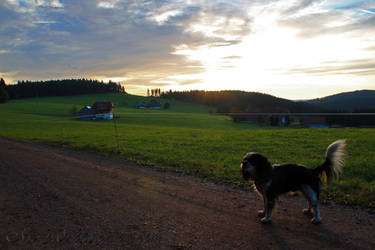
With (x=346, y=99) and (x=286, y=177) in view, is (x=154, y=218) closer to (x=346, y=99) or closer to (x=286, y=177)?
(x=286, y=177)

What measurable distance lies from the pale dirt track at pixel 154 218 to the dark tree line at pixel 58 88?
5254 inches

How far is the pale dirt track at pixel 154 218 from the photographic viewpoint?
4.17 m

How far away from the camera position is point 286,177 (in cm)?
502

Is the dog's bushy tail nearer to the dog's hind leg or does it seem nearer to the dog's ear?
the dog's hind leg

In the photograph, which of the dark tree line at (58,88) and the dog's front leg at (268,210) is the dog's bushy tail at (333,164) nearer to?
the dog's front leg at (268,210)

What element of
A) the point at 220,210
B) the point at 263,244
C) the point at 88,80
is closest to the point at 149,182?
the point at 220,210

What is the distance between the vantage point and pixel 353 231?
177 inches

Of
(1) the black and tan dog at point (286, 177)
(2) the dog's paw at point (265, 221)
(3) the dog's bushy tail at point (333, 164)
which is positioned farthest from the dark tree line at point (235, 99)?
(2) the dog's paw at point (265, 221)

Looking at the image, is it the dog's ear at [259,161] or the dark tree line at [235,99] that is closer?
the dog's ear at [259,161]

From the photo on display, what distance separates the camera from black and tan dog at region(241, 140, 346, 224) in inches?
197

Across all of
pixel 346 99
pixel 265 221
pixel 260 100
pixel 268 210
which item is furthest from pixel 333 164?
pixel 260 100

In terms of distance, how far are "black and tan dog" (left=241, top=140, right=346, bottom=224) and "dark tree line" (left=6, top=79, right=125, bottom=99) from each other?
449 ft

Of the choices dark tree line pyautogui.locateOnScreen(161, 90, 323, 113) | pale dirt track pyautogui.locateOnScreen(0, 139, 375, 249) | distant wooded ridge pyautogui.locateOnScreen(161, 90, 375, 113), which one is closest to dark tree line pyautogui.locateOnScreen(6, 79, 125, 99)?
distant wooded ridge pyautogui.locateOnScreen(161, 90, 375, 113)

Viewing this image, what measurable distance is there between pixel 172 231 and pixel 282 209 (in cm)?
253
